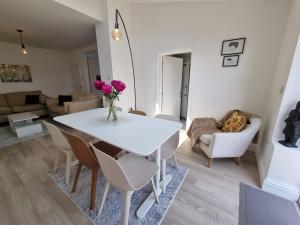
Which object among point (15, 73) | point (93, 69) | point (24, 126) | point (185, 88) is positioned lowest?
point (24, 126)

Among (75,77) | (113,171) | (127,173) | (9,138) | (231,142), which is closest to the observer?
(113,171)

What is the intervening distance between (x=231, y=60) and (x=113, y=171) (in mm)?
2574

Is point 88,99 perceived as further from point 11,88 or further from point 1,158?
point 11,88

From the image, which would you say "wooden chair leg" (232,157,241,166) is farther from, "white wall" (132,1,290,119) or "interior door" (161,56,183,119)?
"interior door" (161,56,183,119)

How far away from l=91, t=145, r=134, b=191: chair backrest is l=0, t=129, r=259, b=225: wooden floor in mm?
599

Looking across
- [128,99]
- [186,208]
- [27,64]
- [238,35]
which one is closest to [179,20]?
[238,35]

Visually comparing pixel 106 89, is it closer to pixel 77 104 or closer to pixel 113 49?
pixel 113 49

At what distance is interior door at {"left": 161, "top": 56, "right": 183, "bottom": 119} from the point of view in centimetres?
344

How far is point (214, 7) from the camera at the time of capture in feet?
7.95

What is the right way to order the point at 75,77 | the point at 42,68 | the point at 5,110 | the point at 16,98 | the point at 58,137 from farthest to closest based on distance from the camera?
the point at 75,77 → the point at 42,68 → the point at 16,98 → the point at 5,110 → the point at 58,137

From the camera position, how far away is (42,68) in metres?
5.37

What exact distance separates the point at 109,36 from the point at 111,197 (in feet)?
9.34

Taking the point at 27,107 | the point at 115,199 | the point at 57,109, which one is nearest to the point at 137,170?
the point at 115,199

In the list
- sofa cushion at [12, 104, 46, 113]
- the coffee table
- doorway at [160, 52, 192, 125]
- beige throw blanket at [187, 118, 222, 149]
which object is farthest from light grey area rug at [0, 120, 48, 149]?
beige throw blanket at [187, 118, 222, 149]
